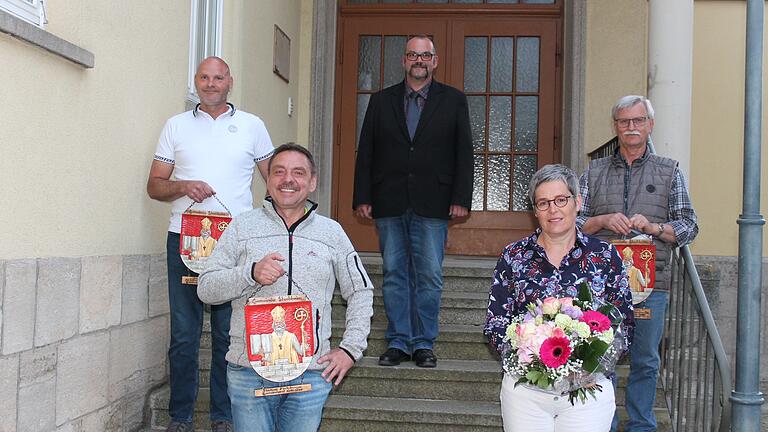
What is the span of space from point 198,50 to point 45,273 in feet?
7.73

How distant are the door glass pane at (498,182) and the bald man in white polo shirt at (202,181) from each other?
3.70 metres

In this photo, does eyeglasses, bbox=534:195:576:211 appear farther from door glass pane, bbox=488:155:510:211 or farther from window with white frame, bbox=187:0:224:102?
door glass pane, bbox=488:155:510:211

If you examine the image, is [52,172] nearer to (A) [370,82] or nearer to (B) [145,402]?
(B) [145,402]

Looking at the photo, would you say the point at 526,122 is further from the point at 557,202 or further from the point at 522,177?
the point at 557,202

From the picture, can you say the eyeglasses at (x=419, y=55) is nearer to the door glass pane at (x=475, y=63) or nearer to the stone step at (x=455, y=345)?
the stone step at (x=455, y=345)

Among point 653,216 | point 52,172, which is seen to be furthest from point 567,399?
point 52,172

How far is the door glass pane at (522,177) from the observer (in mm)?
7254

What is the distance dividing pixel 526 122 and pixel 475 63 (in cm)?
73

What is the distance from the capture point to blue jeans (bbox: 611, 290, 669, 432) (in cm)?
376

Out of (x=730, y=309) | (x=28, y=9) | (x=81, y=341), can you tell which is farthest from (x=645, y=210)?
(x=730, y=309)

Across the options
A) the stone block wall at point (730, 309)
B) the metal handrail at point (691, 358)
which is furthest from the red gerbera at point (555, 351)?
the stone block wall at point (730, 309)

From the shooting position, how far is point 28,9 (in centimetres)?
317

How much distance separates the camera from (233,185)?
152 inches

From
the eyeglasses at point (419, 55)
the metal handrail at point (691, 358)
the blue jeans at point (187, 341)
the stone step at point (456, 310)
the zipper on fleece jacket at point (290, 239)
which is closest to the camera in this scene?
the zipper on fleece jacket at point (290, 239)
